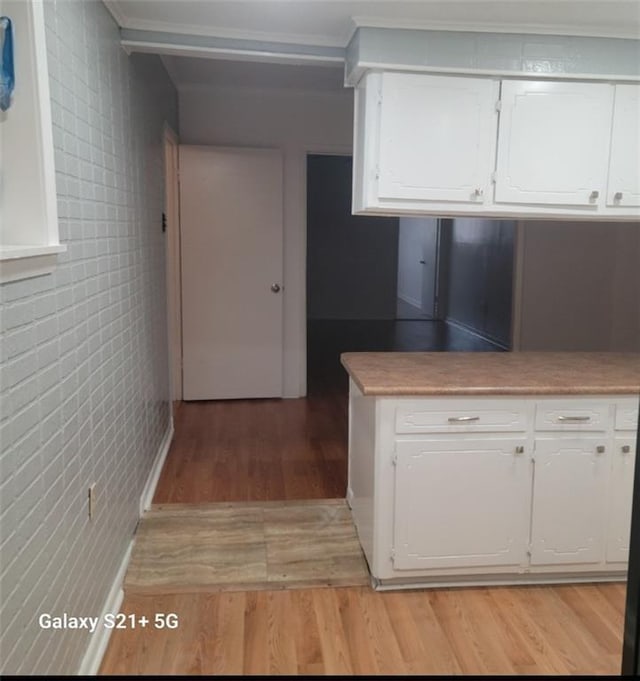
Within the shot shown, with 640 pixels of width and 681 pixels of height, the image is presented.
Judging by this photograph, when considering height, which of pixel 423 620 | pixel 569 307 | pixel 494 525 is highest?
pixel 569 307

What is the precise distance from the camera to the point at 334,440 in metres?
4.11

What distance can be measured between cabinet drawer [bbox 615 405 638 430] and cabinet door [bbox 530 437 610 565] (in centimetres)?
9

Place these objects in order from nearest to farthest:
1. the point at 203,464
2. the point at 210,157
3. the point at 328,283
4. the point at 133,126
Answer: the point at 133,126 < the point at 203,464 < the point at 210,157 < the point at 328,283

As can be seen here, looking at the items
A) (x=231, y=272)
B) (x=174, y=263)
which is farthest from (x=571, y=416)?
(x=174, y=263)

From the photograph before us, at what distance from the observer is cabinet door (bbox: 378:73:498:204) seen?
2.42 m

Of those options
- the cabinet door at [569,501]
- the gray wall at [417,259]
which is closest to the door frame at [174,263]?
the cabinet door at [569,501]

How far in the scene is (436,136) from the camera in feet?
8.05

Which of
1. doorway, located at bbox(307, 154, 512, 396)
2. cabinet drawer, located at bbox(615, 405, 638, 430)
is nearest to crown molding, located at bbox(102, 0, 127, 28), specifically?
cabinet drawer, located at bbox(615, 405, 638, 430)

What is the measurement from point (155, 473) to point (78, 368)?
171cm

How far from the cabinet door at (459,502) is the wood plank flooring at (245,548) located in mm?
325

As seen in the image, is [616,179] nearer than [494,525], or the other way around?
[494,525]

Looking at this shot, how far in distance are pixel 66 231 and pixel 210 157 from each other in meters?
3.15

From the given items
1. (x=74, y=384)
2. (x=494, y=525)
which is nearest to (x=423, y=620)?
(x=494, y=525)

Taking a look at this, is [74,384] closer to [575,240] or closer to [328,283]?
[575,240]
